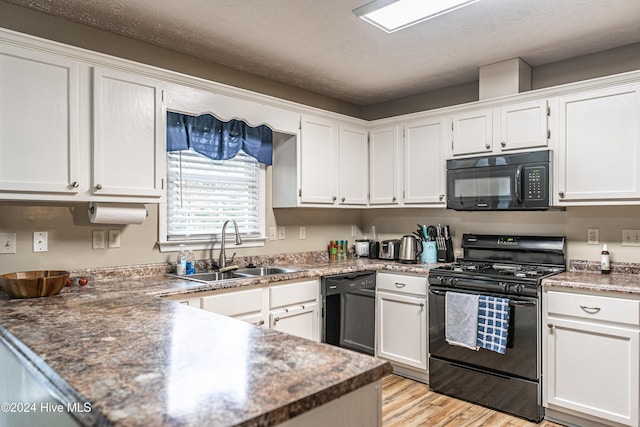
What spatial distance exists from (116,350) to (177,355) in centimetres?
20

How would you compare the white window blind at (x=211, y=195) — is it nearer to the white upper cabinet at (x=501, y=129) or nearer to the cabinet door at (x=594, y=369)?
the white upper cabinet at (x=501, y=129)

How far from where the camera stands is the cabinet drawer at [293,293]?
2.94 metres

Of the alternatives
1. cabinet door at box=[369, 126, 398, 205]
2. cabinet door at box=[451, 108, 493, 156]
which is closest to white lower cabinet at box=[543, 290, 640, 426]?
cabinet door at box=[451, 108, 493, 156]

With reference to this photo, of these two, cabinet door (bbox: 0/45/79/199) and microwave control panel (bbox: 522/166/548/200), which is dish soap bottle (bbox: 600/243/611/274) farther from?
cabinet door (bbox: 0/45/79/199)

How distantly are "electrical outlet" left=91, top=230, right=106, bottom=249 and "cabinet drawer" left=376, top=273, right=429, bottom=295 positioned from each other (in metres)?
2.10

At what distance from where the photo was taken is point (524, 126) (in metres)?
3.16

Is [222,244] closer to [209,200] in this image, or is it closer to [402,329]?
[209,200]

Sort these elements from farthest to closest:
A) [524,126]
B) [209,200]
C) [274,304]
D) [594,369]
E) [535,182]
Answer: [209,200] < [524,126] < [535,182] < [274,304] < [594,369]

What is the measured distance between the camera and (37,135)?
2188 millimetres

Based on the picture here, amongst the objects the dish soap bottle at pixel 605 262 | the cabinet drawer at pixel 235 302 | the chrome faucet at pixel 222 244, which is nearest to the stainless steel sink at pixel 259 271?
the chrome faucet at pixel 222 244

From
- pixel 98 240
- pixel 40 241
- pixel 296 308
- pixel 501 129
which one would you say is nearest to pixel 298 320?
pixel 296 308

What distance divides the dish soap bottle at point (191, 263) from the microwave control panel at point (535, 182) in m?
2.45

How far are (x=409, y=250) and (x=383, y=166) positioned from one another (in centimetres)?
85

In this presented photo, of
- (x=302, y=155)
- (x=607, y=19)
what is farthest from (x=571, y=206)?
(x=302, y=155)
